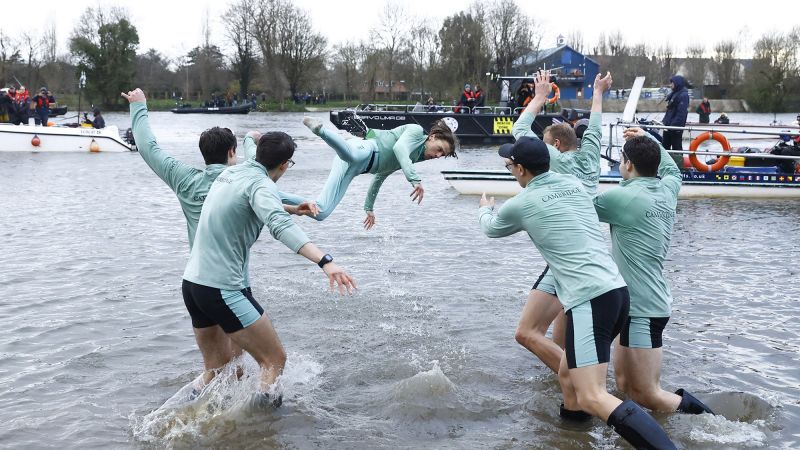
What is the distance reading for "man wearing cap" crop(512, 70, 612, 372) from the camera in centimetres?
623

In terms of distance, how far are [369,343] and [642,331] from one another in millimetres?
3263

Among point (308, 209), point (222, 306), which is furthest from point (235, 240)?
point (308, 209)

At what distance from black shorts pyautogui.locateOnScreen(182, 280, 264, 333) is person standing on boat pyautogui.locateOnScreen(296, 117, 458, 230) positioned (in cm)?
151

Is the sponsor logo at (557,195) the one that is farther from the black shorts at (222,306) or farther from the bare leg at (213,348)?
the bare leg at (213,348)

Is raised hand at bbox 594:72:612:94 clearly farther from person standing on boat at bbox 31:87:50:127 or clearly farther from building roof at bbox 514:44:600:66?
building roof at bbox 514:44:600:66

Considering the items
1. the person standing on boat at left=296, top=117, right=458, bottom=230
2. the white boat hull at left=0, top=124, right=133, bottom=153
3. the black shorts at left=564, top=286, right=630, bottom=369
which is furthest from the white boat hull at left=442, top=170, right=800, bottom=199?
the white boat hull at left=0, top=124, right=133, bottom=153

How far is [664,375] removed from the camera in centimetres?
728

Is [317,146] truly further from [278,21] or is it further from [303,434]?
[278,21]

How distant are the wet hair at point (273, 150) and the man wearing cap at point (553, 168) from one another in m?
1.78

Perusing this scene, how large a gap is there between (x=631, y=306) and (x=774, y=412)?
1772 mm

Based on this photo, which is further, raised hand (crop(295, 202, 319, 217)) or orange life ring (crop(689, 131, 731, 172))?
orange life ring (crop(689, 131, 731, 172))

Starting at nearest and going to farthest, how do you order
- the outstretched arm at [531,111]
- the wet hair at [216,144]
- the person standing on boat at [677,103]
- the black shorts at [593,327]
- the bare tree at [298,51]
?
the black shorts at [593,327] → the wet hair at [216,144] → the outstretched arm at [531,111] → the person standing on boat at [677,103] → the bare tree at [298,51]

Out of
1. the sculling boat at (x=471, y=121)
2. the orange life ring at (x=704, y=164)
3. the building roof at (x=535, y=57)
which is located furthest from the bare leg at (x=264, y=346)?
the building roof at (x=535, y=57)

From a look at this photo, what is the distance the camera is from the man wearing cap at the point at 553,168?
245 inches
